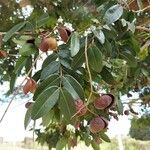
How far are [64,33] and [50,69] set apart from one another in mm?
104

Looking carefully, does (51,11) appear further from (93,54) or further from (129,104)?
(93,54)

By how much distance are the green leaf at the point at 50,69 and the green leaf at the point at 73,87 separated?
65 mm

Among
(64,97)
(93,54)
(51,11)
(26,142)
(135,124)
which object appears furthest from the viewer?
(26,142)

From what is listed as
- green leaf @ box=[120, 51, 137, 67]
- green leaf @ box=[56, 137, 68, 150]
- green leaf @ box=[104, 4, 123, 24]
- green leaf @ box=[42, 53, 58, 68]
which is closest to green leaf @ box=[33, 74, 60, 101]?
green leaf @ box=[42, 53, 58, 68]

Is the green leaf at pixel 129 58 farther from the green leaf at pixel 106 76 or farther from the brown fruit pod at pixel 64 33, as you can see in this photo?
the brown fruit pod at pixel 64 33

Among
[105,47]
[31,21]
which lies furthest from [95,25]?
[31,21]

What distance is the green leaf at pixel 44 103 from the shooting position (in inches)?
38.5

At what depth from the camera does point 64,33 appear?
1115 millimetres

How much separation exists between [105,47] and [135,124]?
6.59ft

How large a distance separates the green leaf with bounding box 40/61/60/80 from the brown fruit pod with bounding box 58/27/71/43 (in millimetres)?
69

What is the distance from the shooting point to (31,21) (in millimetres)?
1224

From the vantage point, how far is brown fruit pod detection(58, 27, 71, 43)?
1.11m

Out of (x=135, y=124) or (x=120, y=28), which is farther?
(x=135, y=124)

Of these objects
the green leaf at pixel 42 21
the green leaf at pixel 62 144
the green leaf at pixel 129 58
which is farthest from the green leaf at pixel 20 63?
the green leaf at pixel 62 144
